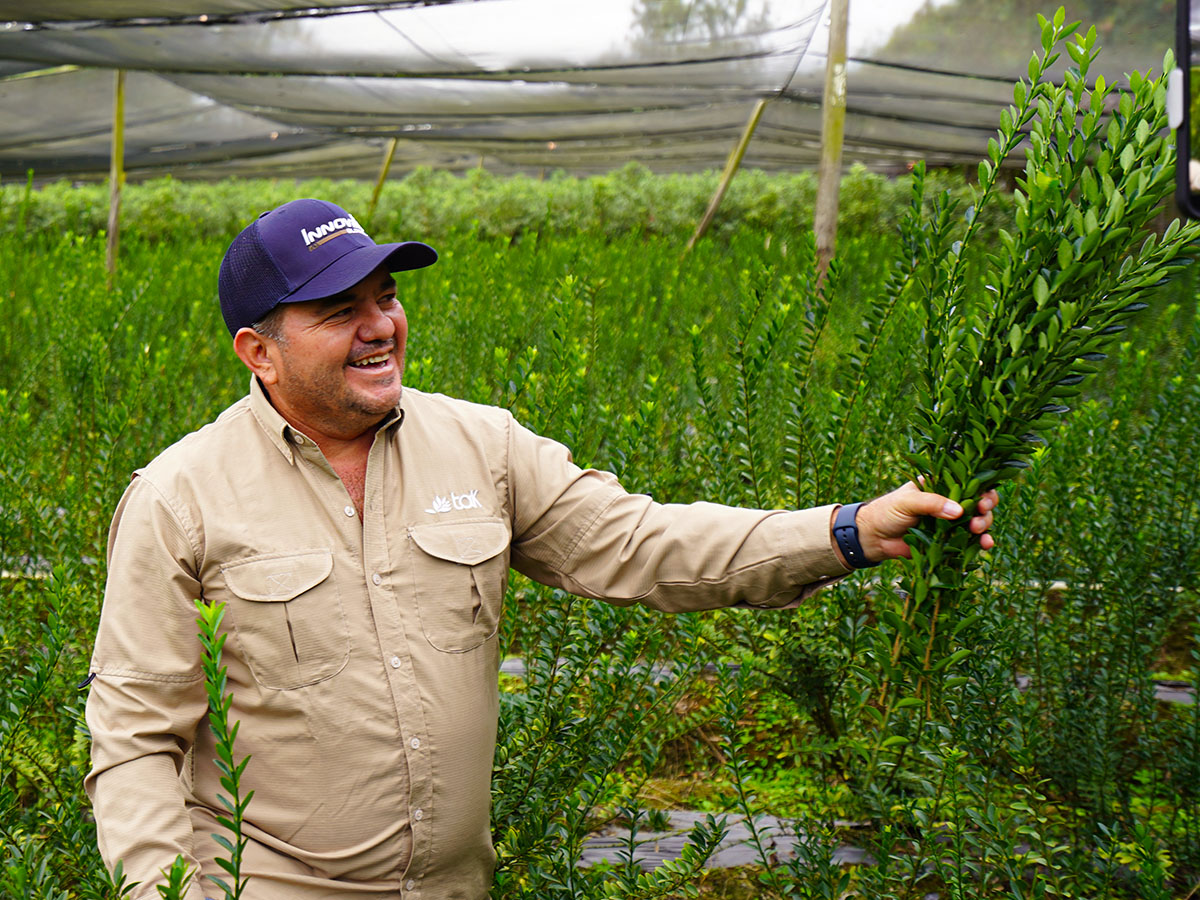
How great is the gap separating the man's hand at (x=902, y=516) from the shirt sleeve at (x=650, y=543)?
79 mm

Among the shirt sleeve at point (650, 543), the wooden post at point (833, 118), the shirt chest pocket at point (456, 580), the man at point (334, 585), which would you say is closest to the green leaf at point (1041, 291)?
the man at point (334, 585)

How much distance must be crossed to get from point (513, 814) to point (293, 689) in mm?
580

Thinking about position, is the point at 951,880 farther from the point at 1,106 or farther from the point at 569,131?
the point at 1,106

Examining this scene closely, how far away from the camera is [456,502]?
5.80 feet

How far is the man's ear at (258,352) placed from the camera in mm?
1729

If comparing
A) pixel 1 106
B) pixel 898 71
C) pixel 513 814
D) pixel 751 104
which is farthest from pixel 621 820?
pixel 1 106

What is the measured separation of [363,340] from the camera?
1732 mm

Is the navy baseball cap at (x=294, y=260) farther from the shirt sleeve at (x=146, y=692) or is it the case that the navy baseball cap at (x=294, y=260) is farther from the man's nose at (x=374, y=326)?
the shirt sleeve at (x=146, y=692)

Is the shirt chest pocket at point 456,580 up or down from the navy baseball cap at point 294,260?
down

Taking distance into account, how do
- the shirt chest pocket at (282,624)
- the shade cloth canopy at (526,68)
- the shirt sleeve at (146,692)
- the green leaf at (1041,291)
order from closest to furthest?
the green leaf at (1041,291) → the shirt sleeve at (146,692) → the shirt chest pocket at (282,624) → the shade cloth canopy at (526,68)

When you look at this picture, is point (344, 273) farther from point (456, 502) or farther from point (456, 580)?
point (456, 580)

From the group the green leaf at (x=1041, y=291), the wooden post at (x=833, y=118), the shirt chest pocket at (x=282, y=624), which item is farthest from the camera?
the wooden post at (x=833, y=118)

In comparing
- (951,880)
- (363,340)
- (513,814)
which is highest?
(363,340)

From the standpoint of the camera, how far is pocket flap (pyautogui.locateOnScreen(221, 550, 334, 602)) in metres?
1.59
